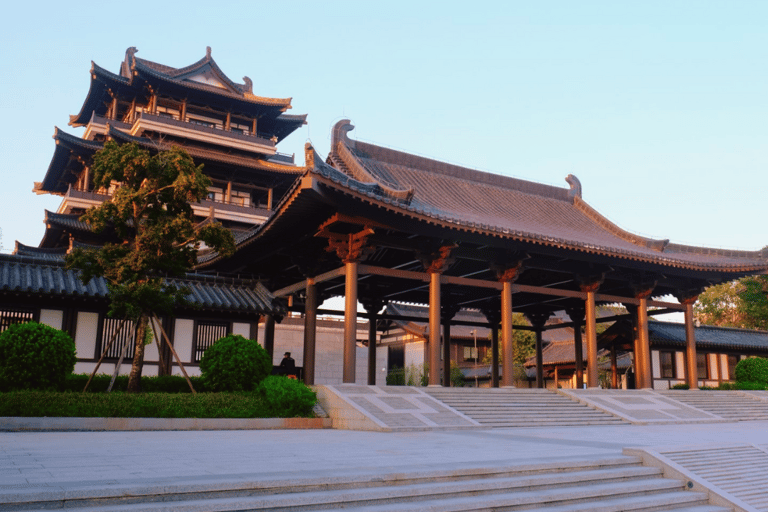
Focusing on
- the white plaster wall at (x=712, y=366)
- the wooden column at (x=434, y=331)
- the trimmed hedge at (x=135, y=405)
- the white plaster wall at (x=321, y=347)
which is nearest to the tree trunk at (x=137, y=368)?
the trimmed hedge at (x=135, y=405)

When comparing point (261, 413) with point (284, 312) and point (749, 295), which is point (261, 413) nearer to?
point (284, 312)

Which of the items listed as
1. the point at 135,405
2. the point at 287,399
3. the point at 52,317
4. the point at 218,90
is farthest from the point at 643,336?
the point at 218,90

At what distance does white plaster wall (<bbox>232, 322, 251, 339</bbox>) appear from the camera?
21266mm

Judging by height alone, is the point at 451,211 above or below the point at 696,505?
above

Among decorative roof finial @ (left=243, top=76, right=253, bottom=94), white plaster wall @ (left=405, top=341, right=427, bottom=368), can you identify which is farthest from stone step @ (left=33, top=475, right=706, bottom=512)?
decorative roof finial @ (left=243, top=76, right=253, bottom=94)

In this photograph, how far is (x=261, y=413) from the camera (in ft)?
50.3

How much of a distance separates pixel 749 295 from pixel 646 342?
51.2 feet

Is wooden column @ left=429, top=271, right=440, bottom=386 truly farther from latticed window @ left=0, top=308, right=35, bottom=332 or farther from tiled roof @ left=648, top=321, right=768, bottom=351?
tiled roof @ left=648, top=321, right=768, bottom=351

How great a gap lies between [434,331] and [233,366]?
588 centimetres

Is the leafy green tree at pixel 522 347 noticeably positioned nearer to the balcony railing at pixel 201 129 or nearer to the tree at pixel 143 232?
the balcony railing at pixel 201 129

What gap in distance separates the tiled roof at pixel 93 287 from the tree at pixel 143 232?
1.21m

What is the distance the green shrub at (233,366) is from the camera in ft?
53.4

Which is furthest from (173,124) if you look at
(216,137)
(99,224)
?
(99,224)

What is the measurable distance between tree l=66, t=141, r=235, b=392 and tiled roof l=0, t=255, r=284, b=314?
121cm
